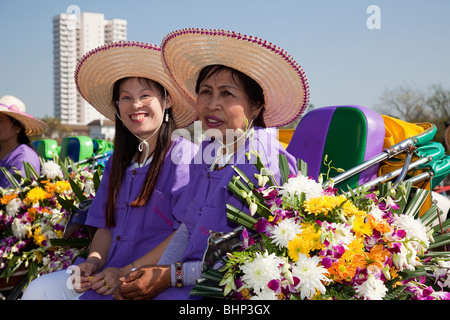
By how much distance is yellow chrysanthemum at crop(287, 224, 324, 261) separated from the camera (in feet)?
5.17

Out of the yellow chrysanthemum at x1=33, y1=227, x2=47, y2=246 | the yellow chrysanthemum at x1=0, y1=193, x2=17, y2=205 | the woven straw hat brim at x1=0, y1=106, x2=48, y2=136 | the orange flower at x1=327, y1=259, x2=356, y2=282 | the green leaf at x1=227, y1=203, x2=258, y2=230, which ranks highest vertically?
the woven straw hat brim at x1=0, y1=106, x2=48, y2=136

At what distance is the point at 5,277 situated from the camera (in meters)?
3.34

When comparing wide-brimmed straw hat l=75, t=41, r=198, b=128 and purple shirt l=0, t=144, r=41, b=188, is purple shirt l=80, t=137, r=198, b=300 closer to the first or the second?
wide-brimmed straw hat l=75, t=41, r=198, b=128

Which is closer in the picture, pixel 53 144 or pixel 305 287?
pixel 305 287

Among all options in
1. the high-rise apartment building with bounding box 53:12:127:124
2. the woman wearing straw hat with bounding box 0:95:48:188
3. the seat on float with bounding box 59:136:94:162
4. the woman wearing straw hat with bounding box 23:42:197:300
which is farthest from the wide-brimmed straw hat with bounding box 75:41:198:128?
the high-rise apartment building with bounding box 53:12:127:124

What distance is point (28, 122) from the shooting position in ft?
16.1

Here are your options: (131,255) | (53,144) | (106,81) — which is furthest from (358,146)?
(53,144)

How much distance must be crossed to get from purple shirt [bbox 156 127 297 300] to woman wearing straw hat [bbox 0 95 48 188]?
Answer: 9.30 feet

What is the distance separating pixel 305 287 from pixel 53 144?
780 centimetres

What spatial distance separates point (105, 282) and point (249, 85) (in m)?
1.30

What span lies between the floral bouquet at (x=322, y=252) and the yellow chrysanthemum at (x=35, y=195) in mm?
2244

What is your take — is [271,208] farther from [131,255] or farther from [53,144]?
[53,144]

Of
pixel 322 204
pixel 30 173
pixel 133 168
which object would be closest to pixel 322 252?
pixel 322 204

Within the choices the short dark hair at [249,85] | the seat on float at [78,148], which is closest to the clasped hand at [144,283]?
the short dark hair at [249,85]
